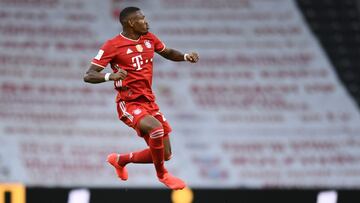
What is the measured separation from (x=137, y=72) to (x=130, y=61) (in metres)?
0.10

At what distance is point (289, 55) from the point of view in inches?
593

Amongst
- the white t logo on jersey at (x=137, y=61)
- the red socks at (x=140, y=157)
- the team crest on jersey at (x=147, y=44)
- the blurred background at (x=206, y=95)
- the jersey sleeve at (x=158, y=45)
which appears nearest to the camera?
the white t logo on jersey at (x=137, y=61)

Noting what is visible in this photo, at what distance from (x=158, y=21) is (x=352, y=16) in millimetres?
2386

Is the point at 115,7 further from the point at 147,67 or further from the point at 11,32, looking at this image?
the point at 147,67

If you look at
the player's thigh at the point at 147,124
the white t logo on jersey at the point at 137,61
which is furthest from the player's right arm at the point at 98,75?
the player's thigh at the point at 147,124

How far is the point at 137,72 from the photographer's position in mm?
9219

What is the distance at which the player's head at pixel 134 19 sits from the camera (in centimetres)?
904

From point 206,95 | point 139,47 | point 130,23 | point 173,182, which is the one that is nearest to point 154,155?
point 173,182

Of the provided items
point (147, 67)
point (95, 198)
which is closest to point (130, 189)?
point (95, 198)

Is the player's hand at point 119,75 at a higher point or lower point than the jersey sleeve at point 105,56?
lower

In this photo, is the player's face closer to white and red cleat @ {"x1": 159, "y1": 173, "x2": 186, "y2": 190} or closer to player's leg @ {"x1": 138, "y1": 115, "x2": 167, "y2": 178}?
player's leg @ {"x1": 138, "y1": 115, "x2": 167, "y2": 178}

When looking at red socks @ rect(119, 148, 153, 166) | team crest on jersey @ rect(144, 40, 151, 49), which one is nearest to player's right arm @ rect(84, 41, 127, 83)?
team crest on jersey @ rect(144, 40, 151, 49)

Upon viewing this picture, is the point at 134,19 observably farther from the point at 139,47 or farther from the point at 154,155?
the point at 154,155

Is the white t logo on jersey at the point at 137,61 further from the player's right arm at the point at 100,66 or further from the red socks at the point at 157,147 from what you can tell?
the red socks at the point at 157,147
